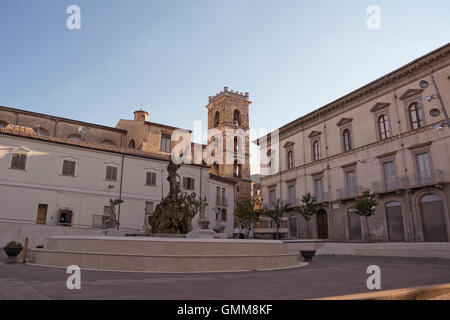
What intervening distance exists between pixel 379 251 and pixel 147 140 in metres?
26.3

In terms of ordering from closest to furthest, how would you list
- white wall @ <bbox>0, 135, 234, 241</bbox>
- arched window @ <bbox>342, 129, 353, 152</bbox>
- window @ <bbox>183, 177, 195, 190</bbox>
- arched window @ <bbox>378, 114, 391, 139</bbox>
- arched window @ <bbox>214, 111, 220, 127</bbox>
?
white wall @ <bbox>0, 135, 234, 241</bbox>
arched window @ <bbox>378, 114, 391, 139</bbox>
arched window @ <bbox>342, 129, 353, 152</bbox>
window @ <bbox>183, 177, 195, 190</bbox>
arched window @ <bbox>214, 111, 220, 127</bbox>

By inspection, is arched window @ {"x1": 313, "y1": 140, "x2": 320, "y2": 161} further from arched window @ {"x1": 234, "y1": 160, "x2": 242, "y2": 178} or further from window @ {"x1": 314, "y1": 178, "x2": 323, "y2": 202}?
arched window @ {"x1": 234, "y1": 160, "x2": 242, "y2": 178}

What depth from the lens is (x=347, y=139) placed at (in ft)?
108

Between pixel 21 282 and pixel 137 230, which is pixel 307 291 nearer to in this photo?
pixel 21 282

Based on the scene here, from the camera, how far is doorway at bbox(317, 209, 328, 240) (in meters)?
33.6

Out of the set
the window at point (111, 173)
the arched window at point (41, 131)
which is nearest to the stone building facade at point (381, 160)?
the window at point (111, 173)

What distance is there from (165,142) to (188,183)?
747cm

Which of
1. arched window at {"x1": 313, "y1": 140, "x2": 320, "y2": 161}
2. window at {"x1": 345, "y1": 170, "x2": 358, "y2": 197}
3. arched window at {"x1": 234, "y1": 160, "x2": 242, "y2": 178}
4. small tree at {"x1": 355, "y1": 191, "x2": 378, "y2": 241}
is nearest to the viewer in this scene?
small tree at {"x1": 355, "y1": 191, "x2": 378, "y2": 241}

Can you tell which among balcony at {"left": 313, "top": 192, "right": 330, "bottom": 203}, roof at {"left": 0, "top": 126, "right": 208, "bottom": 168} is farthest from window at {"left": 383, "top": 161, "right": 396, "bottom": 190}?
roof at {"left": 0, "top": 126, "right": 208, "bottom": 168}

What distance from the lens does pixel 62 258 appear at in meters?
11.8

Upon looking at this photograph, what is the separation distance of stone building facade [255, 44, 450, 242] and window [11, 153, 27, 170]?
1013 inches

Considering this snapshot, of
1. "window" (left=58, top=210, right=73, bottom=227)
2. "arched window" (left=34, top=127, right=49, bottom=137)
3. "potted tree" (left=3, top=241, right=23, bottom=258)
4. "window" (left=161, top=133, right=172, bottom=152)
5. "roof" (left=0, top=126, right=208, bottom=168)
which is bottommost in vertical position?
"potted tree" (left=3, top=241, right=23, bottom=258)

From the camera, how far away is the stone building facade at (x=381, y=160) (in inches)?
971

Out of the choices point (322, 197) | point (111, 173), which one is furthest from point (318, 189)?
point (111, 173)
